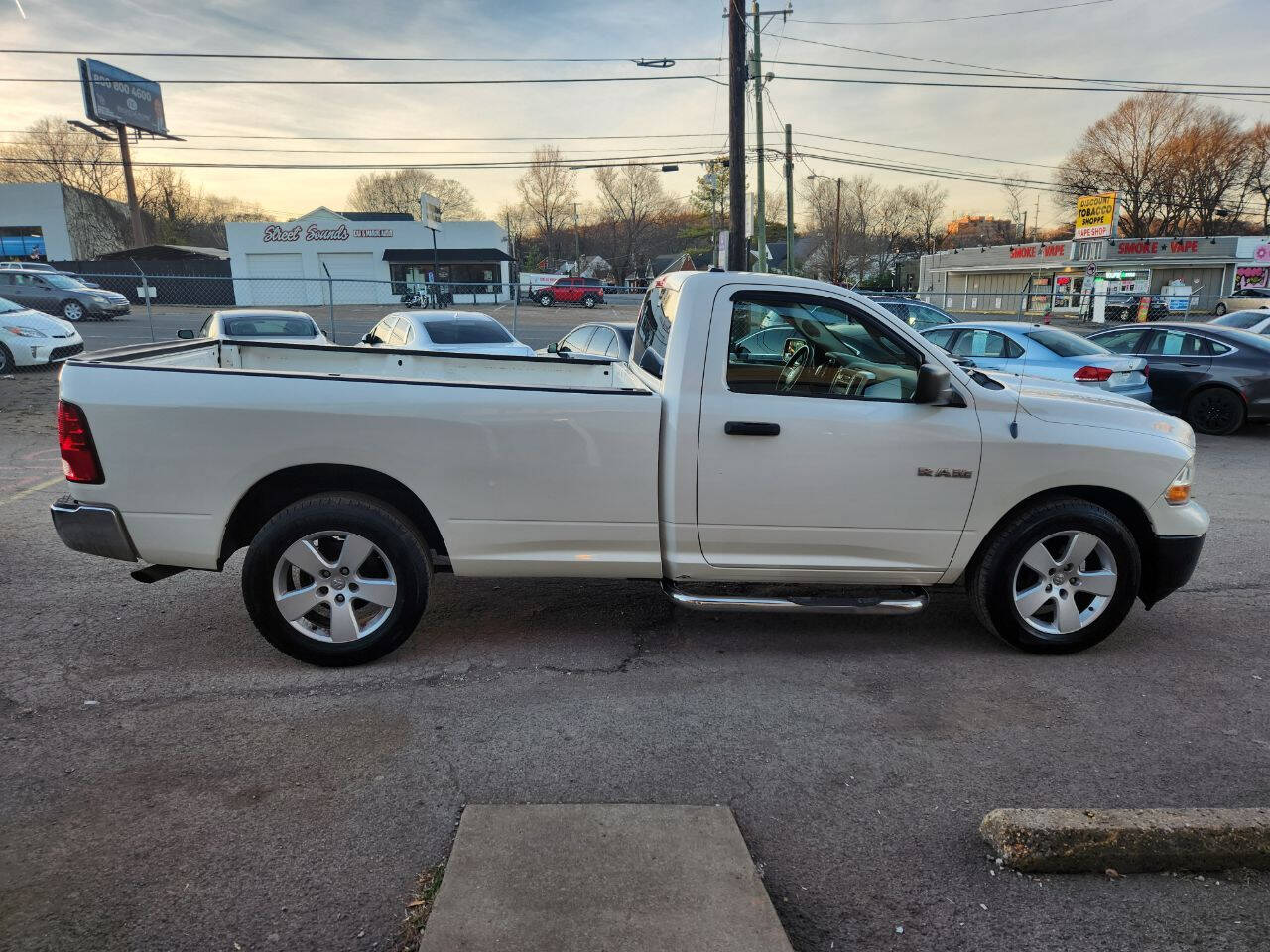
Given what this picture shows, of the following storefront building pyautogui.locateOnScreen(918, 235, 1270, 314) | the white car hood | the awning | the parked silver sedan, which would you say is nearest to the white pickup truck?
the parked silver sedan

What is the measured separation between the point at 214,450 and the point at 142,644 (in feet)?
4.40

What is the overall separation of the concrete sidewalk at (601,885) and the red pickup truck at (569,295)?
1566 inches

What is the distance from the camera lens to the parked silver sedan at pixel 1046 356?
1012 cm

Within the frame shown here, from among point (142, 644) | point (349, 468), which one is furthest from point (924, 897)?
point (142, 644)

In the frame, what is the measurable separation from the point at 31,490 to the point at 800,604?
7.35 m

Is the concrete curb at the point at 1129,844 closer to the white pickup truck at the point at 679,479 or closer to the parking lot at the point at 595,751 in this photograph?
the parking lot at the point at 595,751

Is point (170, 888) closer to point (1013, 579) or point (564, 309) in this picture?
point (1013, 579)

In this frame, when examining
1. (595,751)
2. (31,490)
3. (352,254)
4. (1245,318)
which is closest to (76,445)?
(595,751)

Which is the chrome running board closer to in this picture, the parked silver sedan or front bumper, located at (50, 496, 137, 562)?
front bumper, located at (50, 496, 137, 562)

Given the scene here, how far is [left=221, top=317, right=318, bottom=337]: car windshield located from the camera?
43.0ft

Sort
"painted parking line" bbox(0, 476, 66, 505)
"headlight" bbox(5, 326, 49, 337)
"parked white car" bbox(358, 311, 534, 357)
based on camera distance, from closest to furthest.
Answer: "painted parking line" bbox(0, 476, 66, 505), "parked white car" bbox(358, 311, 534, 357), "headlight" bbox(5, 326, 49, 337)

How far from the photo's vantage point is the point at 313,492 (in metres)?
4.06

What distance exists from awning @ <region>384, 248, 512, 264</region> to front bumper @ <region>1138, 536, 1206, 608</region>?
149 ft

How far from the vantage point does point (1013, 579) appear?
4.16 meters
